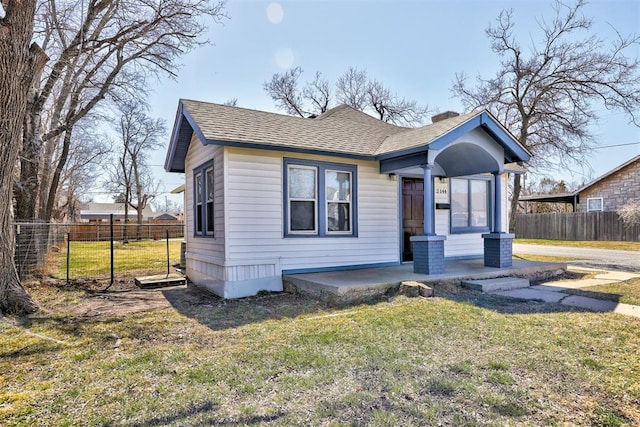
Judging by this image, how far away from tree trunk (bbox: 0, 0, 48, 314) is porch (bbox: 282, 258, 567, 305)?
170 inches

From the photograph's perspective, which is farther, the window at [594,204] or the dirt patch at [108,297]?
the window at [594,204]

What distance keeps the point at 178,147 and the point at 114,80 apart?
5706mm

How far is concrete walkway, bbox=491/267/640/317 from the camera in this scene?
5388 mm

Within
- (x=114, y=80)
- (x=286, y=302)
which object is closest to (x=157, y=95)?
(x=114, y=80)

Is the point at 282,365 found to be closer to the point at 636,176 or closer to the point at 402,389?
the point at 402,389

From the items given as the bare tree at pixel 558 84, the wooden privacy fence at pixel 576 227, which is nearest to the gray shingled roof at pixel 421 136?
the bare tree at pixel 558 84

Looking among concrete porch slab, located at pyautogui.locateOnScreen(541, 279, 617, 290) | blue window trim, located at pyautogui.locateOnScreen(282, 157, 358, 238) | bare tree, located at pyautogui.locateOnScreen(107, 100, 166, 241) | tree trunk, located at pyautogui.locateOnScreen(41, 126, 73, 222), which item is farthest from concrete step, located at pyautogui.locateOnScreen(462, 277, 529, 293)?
bare tree, located at pyautogui.locateOnScreen(107, 100, 166, 241)

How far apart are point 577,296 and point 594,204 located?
22.1 meters

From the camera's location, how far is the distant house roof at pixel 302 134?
6991mm

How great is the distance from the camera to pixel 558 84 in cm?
1825

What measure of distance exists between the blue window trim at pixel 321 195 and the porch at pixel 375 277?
817 millimetres

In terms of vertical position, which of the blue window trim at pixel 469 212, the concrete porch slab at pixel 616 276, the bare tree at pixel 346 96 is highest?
the bare tree at pixel 346 96

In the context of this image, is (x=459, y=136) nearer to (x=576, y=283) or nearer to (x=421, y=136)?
(x=421, y=136)

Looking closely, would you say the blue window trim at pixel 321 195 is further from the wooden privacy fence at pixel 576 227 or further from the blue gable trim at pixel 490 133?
the wooden privacy fence at pixel 576 227
